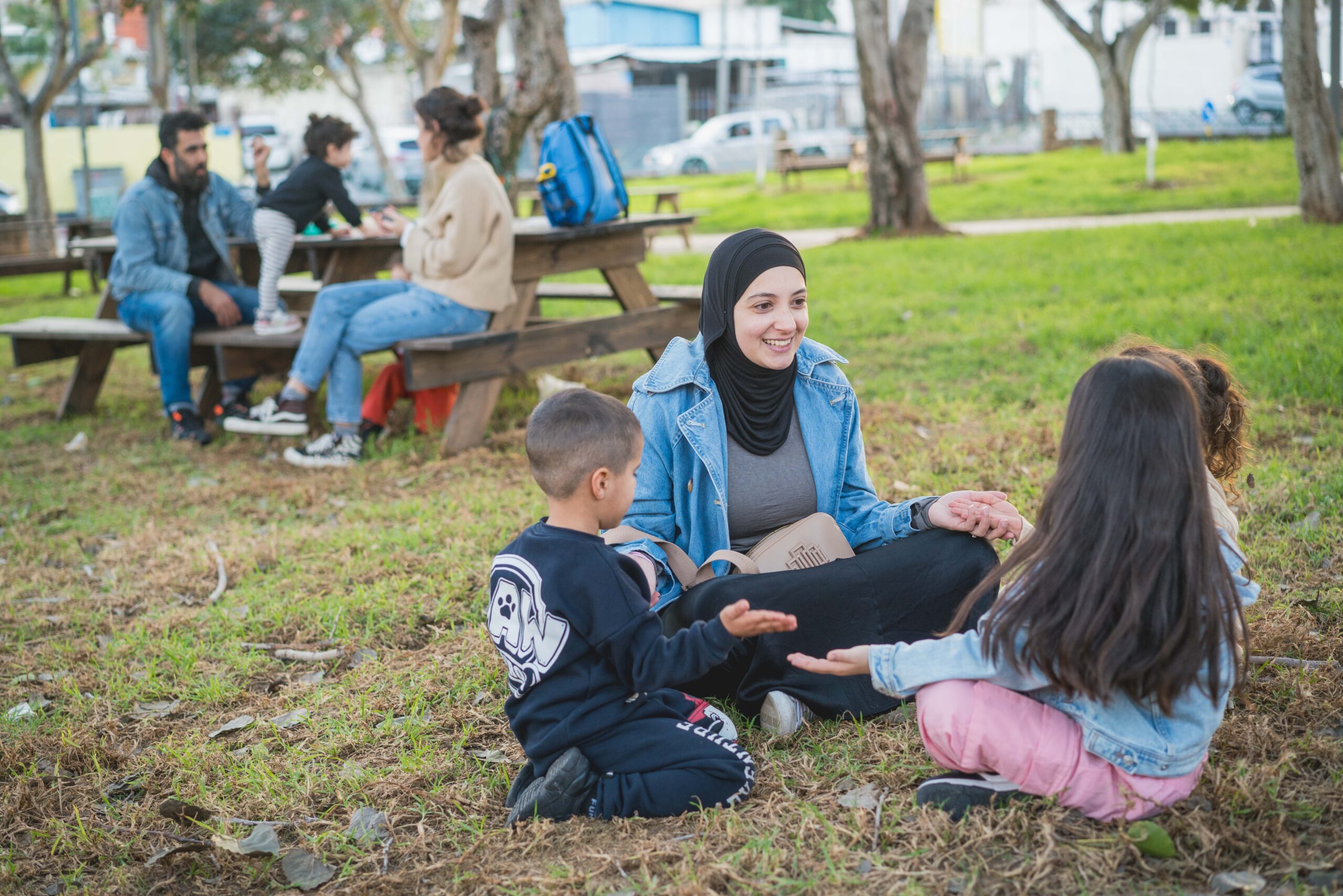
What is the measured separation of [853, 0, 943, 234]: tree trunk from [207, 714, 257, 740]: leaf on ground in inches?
468

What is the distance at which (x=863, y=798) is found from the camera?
2.52m

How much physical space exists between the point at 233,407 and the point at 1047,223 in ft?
35.1

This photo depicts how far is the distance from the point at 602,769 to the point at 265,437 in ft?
15.3

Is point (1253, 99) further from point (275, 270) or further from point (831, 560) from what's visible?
point (831, 560)

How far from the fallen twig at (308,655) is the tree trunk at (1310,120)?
10.3m

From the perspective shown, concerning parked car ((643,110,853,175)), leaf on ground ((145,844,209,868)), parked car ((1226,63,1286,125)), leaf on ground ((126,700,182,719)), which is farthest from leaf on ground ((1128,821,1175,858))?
parked car ((643,110,853,175))

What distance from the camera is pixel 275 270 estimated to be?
6.58 meters

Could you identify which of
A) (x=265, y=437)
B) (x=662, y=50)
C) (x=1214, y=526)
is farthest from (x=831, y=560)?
(x=662, y=50)

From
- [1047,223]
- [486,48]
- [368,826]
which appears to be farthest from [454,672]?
[1047,223]

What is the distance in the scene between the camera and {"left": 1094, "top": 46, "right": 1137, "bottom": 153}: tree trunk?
22.5 metres

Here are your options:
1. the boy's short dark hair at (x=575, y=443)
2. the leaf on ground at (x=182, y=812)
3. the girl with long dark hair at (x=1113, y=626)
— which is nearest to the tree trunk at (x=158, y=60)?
the leaf on ground at (x=182, y=812)

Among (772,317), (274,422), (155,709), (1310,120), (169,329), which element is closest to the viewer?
(772,317)

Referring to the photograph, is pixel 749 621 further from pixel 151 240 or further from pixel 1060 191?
pixel 1060 191

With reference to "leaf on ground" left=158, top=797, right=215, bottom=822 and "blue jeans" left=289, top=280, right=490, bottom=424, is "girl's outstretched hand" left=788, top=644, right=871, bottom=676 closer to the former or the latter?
"leaf on ground" left=158, top=797, right=215, bottom=822
